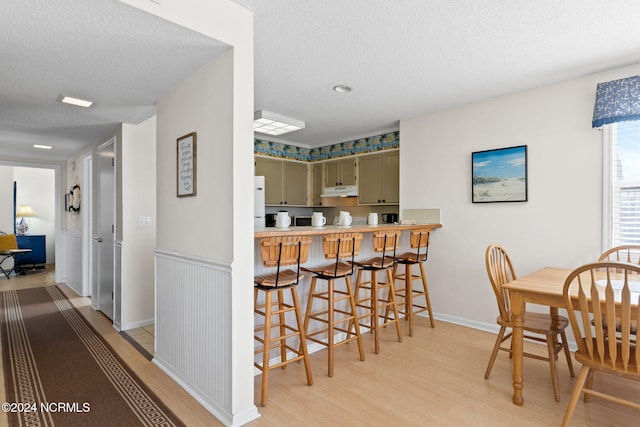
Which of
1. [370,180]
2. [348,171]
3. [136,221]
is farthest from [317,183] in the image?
[136,221]

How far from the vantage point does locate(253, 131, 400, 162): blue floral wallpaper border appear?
4.83m

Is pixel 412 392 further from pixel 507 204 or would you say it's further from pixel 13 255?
pixel 13 255

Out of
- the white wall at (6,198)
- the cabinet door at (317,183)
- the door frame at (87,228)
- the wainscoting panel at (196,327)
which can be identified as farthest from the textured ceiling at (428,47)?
the white wall at (6,198)

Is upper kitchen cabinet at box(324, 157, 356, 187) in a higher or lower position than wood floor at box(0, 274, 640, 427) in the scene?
higher

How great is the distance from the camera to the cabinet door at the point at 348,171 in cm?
524

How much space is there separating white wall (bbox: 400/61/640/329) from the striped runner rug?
2967 mm

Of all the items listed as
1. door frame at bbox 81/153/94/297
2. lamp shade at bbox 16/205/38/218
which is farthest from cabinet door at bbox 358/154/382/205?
lamp shade at bbox 16/205/38/218

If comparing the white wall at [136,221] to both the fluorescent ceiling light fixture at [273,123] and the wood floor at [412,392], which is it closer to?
the wood floor at [412,392]

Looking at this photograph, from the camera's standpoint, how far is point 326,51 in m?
2.45

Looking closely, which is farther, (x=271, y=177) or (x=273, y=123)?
(x=271, y=177)

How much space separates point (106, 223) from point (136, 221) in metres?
0.75

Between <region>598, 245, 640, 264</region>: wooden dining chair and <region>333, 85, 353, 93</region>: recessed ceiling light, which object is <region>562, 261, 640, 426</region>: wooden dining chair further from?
<region>333, 85, 353, 93</region>: recessed ceiling light

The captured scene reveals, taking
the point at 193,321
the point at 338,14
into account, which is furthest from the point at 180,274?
the point at 338,14

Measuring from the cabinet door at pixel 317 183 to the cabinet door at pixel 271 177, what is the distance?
0.69 m
